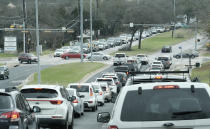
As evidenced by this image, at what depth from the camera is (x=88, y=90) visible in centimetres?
3066

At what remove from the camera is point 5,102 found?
40.4 feet

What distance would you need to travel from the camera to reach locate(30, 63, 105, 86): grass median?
57781 mm

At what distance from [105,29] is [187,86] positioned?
131796mm

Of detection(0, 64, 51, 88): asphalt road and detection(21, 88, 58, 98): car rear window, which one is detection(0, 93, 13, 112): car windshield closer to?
detection(21, 88, 58, 98): car rear window

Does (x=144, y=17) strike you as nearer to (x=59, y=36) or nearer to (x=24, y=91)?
(x=59, y=36)

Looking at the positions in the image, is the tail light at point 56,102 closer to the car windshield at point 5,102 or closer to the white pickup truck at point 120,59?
the car windshield at point 5,102

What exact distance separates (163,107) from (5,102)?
456cm

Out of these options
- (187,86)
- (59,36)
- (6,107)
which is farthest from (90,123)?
(59,36)

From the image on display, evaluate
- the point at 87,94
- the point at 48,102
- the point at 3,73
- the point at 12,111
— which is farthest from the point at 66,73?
the point at 12,111

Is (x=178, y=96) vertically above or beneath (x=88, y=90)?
above

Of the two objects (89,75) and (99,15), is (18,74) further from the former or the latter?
(99,15)

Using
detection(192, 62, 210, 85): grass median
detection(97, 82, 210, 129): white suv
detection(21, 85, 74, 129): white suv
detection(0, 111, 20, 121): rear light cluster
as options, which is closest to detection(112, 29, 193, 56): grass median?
detection(192, 62, 210, 85): grass median

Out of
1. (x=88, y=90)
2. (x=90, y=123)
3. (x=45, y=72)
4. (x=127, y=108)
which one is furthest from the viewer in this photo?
(x=45, y=72)

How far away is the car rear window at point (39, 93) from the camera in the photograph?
1859 centimetres
